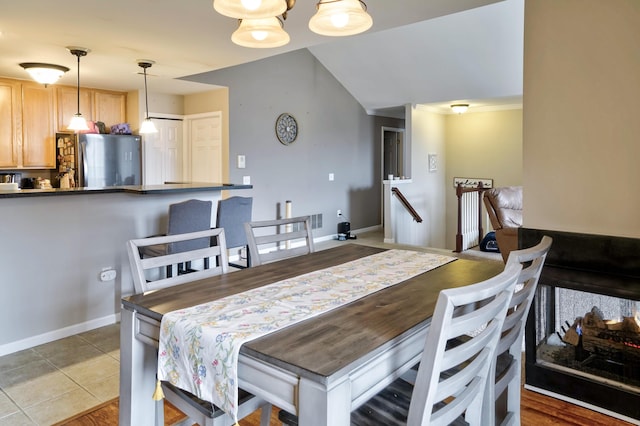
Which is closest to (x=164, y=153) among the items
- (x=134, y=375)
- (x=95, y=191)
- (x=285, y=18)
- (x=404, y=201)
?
(x=95, y=191)

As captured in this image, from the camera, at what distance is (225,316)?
1353 millimetres

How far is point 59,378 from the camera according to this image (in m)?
2.58

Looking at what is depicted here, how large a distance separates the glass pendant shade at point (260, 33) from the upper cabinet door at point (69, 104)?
14.2 ft

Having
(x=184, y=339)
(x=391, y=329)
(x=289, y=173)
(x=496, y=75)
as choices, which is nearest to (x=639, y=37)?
(x=391, y=329)

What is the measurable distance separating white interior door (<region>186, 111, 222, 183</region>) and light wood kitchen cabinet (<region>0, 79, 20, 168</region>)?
6.46 feet

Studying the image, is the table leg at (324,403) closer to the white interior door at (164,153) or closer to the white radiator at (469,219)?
the white interior door at (164,153)

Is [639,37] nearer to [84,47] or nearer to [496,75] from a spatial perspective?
[84,47]

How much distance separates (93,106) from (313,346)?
18.0 feet

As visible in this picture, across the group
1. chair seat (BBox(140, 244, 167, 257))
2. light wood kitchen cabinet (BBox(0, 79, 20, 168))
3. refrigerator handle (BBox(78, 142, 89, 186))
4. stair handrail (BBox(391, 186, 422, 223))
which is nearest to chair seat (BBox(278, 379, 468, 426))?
chair seat (BBox(140, 244, 167, 257))

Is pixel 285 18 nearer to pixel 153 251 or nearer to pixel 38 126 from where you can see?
pixel 153 251

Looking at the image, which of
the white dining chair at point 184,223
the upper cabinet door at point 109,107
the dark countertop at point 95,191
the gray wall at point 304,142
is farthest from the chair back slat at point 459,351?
the upper cabinet door at point 109,107

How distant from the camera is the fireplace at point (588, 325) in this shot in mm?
2068

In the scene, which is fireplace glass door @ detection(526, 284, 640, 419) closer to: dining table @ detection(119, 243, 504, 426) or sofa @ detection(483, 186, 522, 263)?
dining table @ detection(119, 243, 504, 426)

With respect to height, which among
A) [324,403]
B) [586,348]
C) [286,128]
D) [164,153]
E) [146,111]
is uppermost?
[146,111]
